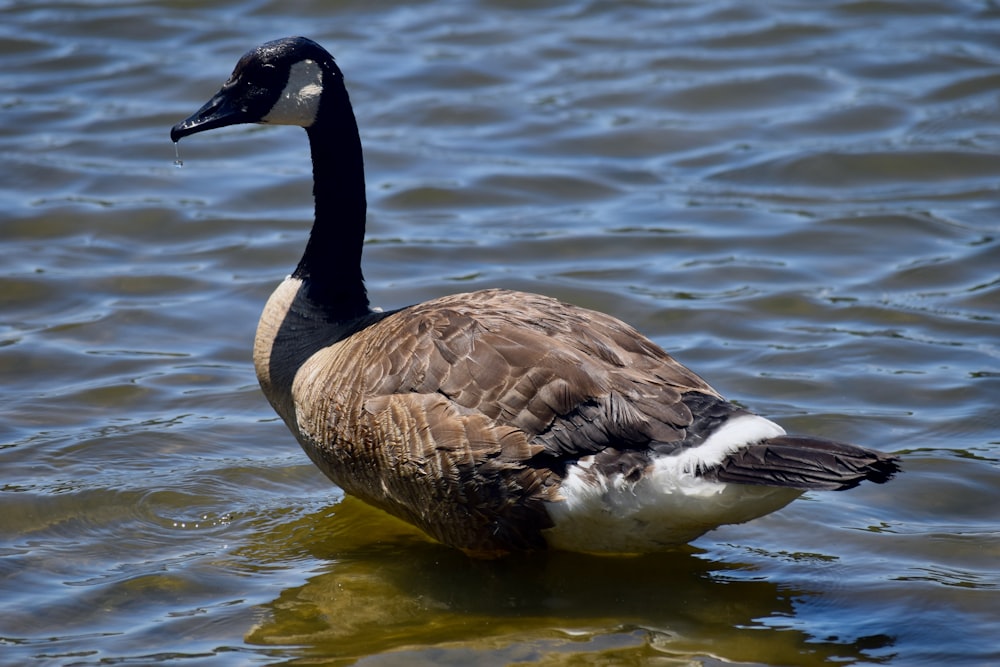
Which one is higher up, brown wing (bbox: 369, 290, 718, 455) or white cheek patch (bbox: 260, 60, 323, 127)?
white cheek patch (bbox: 260, 60, 323, 127)

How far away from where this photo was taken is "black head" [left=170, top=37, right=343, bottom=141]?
6.98 meters

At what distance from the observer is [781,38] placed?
572 inches

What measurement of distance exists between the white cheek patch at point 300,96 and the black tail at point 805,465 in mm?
3123

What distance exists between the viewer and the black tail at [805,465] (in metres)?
5.11

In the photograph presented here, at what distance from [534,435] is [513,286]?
3.92 metres

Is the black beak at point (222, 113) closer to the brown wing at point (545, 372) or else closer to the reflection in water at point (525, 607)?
the brown wing at point (545, 372)

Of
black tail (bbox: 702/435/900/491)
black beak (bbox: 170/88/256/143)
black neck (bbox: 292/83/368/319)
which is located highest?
black beak (bbox: 170/88/256/143)

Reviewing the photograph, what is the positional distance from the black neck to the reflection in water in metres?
1.33

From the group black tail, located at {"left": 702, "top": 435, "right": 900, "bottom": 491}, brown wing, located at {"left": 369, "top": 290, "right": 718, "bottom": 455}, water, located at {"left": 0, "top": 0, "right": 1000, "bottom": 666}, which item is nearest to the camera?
black tail, located at {"left": 702, "top": 435, "right": 900, "bottom": 491}

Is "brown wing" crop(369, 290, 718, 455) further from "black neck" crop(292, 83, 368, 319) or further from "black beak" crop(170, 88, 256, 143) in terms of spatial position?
"black beak" crop(170, 88, 256, 143)

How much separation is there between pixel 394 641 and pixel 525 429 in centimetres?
106

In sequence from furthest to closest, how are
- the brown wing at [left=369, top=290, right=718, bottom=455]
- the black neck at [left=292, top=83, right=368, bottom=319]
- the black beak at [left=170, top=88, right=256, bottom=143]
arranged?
the black neck at [left=292, top=83, right=368, bottom=319] → the black beak at [left=170, top=88, right=256, bottom=143] → the brown wing at [left=369, top=290, right=718, bottom=455]

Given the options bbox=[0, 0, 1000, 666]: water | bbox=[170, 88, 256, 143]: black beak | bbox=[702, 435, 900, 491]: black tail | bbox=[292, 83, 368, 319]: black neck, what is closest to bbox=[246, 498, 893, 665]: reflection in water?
bbox=[0, 0, 1000, 666]: water

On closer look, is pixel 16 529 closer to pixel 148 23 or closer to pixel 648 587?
pixel 648 587
